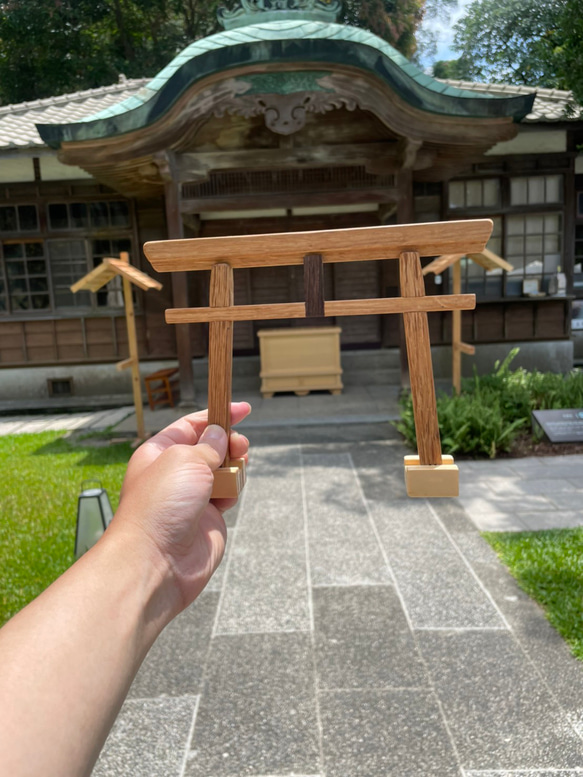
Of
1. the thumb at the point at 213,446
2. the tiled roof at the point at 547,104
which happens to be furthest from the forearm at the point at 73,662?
the tiled roof at the point at 547,104

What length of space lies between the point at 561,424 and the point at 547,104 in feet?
19.7

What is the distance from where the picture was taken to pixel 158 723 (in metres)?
2.64

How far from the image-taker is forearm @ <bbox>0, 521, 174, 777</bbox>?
2.66 feet

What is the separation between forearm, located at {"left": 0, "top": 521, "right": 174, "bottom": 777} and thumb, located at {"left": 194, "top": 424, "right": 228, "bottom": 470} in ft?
1.18

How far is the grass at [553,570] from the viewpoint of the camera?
320cm

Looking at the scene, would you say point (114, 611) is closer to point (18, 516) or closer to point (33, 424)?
point (18, 516)

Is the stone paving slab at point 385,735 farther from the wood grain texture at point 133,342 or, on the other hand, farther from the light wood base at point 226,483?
Answer: the wood grain texture at point 133,342

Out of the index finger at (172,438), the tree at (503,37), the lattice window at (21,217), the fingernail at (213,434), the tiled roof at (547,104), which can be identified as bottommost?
the index finger at (172,438)

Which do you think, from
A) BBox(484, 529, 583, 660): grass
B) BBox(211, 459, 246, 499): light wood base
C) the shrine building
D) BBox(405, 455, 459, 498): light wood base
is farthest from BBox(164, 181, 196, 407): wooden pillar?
BBox(405, 455, 459, 498): light wood base

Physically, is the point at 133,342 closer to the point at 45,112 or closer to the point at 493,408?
the point at 493,408

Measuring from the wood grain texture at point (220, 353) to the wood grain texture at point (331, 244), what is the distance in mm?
72

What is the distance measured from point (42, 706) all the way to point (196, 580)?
1.99ft

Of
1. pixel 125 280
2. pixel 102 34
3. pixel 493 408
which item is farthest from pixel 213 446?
pixel 102 34

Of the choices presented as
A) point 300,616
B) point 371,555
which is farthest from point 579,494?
point 300,616
